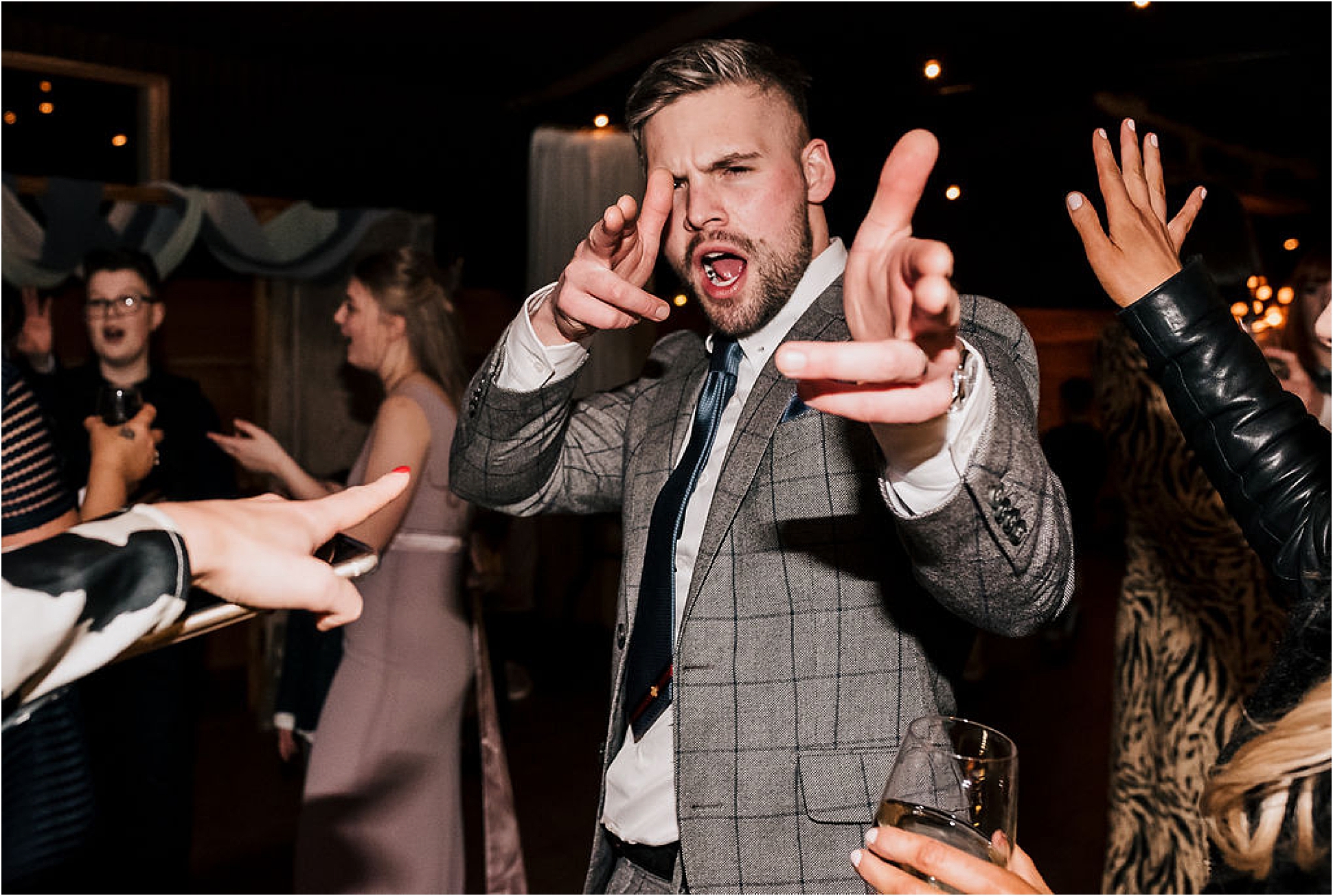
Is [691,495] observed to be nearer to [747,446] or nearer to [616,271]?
[747,446]

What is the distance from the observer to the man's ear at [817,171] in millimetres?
1574

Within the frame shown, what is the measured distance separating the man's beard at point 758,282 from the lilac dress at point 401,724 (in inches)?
52.4

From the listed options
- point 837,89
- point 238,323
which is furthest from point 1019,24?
point 238,323

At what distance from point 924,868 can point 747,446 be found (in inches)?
25.6

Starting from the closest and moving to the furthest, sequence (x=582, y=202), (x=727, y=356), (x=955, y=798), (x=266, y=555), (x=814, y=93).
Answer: (x=266, y=555)
(x=955, y=798)
(x=727, y=356)
(x=582, y=202)
(x=814, y=93)

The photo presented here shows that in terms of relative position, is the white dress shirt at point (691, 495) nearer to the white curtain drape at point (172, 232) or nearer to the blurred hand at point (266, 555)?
the blurred hand at point (266, 555)

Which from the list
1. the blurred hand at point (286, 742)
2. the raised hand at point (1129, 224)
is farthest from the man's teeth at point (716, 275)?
the blurred hand at point (286, 742)

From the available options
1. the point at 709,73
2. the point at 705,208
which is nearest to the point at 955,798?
the point at 705,208

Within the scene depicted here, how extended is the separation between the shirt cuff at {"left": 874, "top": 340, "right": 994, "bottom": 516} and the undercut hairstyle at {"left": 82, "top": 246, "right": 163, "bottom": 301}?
111 inches

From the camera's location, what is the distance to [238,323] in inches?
227

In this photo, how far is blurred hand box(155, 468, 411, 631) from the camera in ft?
2.44

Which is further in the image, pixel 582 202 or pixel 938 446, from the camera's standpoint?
pixel 582 202

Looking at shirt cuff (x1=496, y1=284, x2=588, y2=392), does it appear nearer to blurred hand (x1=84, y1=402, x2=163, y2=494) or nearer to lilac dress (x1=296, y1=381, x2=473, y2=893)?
blurred hand (x1=84, y1=402, x2=163, y2=494)

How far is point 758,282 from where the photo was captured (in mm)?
1515
